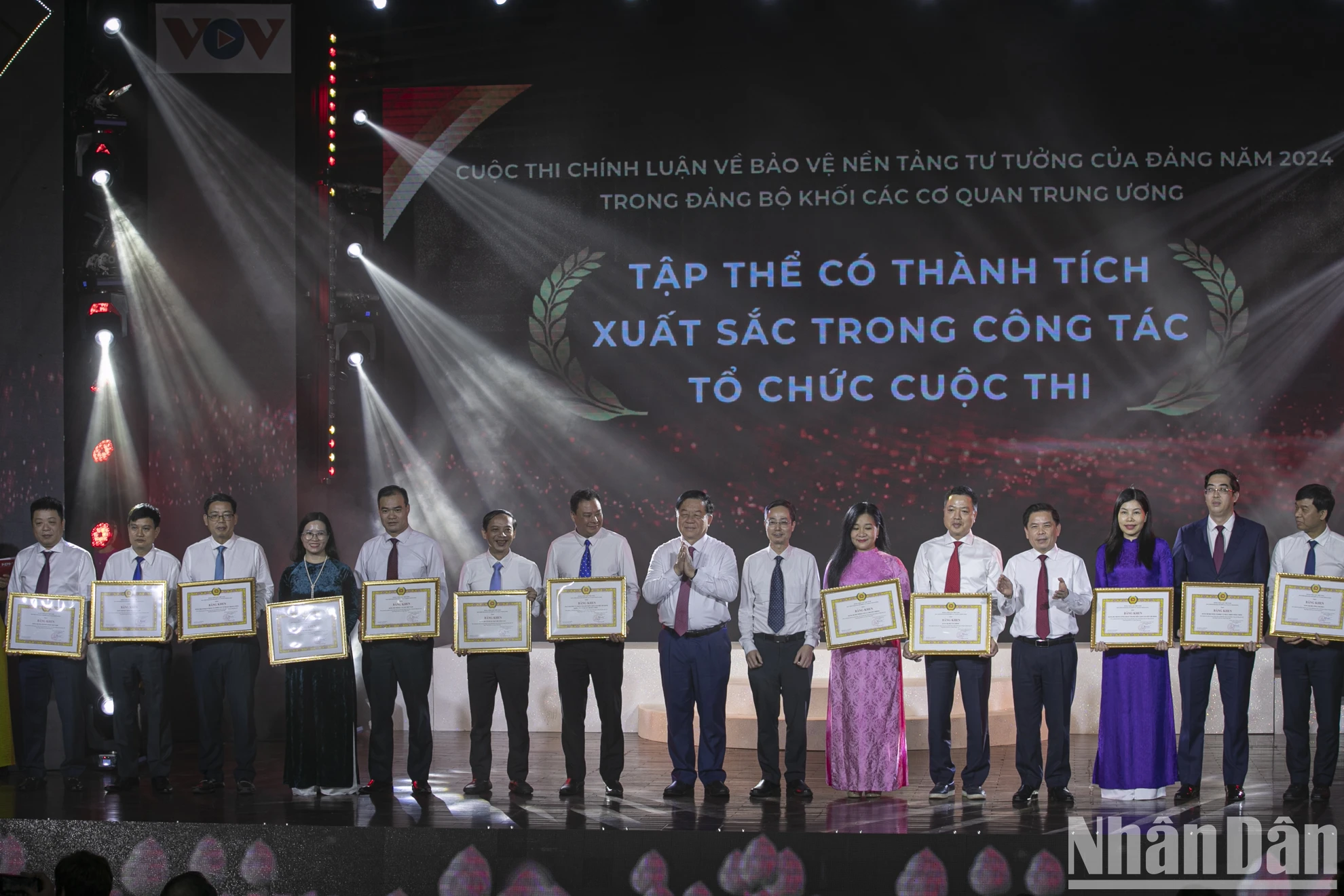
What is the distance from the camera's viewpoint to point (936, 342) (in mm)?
8891

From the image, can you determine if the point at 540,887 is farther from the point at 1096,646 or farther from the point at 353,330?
the point at 353,330

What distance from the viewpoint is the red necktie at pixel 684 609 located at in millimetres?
6242

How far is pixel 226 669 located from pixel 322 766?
695 mm

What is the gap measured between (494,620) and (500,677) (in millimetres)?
288

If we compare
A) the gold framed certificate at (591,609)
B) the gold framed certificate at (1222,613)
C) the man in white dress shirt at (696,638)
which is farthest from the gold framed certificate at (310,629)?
the gold framed certificate at (1222,613)

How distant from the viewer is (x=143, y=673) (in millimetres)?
6566

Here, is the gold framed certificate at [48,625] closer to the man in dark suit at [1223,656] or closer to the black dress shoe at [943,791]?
the black dress shoe at [943,791]

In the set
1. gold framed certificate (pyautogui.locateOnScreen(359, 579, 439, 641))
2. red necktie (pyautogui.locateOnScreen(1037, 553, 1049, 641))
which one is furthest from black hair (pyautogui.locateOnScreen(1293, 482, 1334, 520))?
gold framed certificate (pyautogui.locateOnScreen(359, 579, 439, 641))

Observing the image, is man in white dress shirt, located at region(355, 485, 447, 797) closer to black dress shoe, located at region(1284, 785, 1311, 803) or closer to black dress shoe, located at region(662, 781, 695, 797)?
black dress shoe, located at region(662, 781, 695, 797)

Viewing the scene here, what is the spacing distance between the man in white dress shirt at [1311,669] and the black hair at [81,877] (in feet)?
16.3

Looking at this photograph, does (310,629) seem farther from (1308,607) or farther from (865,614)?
(1308,607)

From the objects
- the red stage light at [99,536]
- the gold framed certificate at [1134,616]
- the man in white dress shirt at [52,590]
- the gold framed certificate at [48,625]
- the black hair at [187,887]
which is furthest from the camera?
the red stage light at [99,536]

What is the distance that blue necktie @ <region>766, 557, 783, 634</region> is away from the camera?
→ 625 cm

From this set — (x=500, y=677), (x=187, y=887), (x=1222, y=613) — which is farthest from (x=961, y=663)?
(x=187, y=887)
